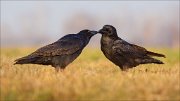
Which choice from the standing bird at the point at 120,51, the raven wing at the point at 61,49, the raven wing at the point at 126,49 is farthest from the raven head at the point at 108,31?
the raven wing at the point at 61,49

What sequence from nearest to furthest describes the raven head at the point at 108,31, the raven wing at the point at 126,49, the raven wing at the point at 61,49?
the raven wing at the point at 61,49, the raven wing at the point at 126,49, the raven head at the point at 108,31

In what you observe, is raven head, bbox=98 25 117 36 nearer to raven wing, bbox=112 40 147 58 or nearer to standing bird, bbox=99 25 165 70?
standing bird, bbox=99 25 165 70

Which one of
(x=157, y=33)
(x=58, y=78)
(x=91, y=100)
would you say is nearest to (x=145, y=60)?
(x=58, y=78)

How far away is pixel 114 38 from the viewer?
13930 millimetres

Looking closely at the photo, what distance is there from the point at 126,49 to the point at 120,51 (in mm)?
199

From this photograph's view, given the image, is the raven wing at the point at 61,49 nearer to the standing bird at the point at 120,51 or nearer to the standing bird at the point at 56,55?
the standing bird at the point at 56,55

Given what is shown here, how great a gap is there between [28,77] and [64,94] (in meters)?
1.18

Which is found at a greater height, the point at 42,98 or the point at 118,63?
the point at 118,63

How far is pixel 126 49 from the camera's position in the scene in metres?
13.8

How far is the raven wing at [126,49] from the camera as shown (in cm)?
1368

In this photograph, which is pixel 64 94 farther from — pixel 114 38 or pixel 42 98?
pixel 114 38

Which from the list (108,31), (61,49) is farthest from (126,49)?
(61,49)

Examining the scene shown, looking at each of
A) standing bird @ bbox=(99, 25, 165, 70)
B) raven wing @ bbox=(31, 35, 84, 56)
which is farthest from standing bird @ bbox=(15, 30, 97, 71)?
standing bird @ bbox=(99, 25, 165, 70)

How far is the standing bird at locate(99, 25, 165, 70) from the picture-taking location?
539 inches
